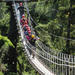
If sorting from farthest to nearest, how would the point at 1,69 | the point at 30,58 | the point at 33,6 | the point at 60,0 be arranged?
the point at 33,6 < the point at 1,69 < the point at 60,0 < the point at 30,58

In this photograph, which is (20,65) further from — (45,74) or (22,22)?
(45,74)

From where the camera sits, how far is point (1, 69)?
677cm

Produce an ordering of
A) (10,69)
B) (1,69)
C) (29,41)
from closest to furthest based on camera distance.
A: 1. (29,41)
2. (1,69)
3. (10,69)

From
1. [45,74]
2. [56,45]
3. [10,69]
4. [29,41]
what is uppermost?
[29,41]

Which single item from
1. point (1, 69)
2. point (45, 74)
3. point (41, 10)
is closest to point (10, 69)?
point (1, 69)

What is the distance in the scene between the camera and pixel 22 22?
445 cm

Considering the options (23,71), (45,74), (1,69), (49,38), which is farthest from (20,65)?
(45,74)

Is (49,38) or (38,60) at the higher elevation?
(38,60)

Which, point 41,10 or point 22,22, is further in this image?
point 41,10

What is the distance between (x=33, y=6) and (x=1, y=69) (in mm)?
2987

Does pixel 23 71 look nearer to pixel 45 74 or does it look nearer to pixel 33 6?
pixel 33 6

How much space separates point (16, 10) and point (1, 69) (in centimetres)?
319

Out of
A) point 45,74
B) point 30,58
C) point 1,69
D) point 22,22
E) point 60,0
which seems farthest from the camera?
point 1,69

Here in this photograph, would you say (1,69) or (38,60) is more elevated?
(38,60)
